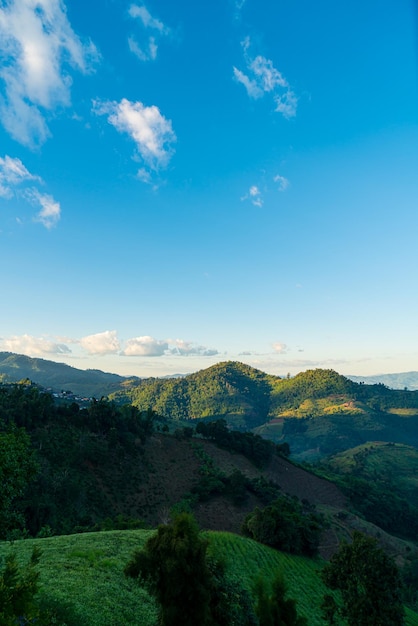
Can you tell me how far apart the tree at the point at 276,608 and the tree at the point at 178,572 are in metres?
2.86

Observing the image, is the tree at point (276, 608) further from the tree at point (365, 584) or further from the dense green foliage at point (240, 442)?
the dense green foliage at point (240, 442)

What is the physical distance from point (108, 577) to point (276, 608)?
14902 mm

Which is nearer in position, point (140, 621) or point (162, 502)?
point (140, 621)

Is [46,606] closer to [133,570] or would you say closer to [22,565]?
[133,570]

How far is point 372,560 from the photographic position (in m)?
23.5

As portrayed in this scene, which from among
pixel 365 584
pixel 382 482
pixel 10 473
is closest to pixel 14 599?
pixel 10 473

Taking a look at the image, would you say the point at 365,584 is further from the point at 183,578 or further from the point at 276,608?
the point at 183,578

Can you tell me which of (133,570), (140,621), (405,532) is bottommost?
(405,532)

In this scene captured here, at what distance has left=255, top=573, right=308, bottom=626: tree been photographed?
57.9 feet

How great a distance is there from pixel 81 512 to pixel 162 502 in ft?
73.9

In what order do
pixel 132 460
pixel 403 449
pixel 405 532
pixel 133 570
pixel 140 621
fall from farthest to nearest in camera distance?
pixel 403 449, pixel 405 532, pixel 132 460, pixel 140 621, pixel 133 570

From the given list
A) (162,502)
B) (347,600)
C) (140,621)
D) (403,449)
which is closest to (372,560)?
(347,600)

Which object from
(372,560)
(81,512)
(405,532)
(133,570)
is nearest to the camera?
(133,570)

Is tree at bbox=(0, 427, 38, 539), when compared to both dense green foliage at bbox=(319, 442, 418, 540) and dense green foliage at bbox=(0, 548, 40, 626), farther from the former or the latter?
dense green foliage at bbox=(319, 442, 418, 540)
